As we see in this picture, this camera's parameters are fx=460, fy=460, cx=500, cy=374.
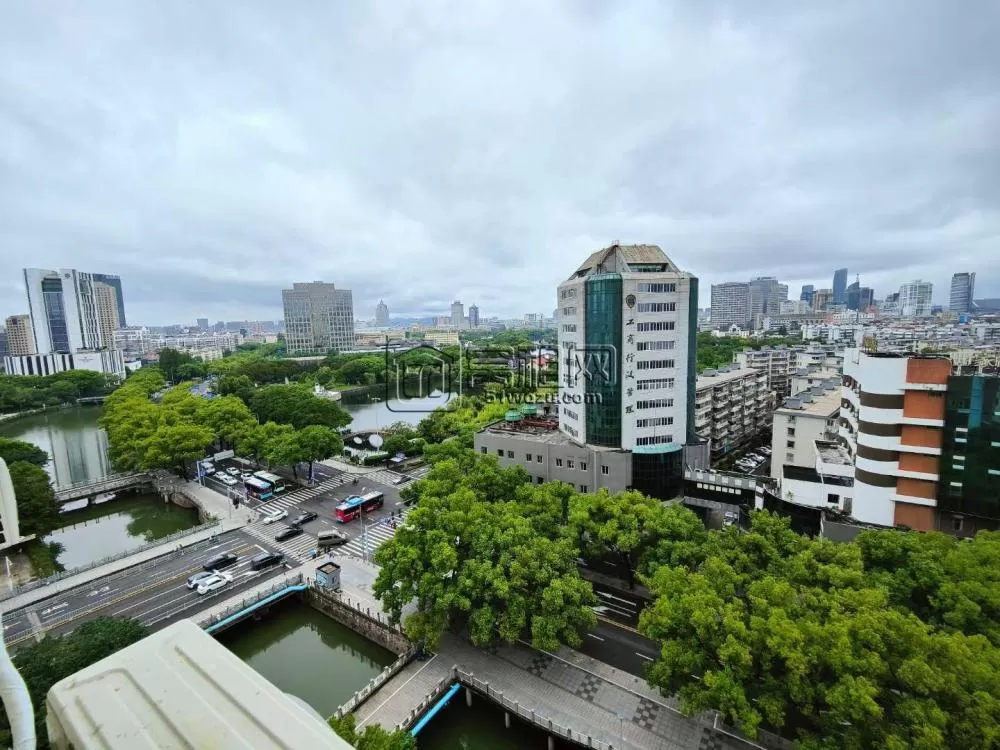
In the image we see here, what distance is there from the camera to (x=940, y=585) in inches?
551

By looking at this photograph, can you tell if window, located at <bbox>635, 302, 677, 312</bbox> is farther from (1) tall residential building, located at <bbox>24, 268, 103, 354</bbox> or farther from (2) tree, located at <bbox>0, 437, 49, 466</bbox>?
(1) tall residential building, located at <bbox>24, 268, 103, 354</bbox>

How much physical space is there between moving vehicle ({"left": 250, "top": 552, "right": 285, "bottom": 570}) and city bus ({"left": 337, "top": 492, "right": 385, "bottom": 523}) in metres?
4.34

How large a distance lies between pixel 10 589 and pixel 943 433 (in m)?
41.5

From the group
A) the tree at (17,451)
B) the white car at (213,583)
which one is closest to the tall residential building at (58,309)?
the tree at (17,451)

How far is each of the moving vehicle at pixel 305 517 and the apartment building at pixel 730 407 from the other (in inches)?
1067

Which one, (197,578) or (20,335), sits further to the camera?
(20,335)

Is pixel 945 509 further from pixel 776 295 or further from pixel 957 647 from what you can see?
pixel 776 295

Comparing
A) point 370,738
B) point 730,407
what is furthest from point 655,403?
point 370,738

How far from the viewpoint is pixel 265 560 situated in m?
22.7

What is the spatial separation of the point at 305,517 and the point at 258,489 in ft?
21.6

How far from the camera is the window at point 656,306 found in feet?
85.3

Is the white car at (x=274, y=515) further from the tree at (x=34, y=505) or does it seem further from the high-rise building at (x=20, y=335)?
the high-rise building at (x=20, y=335)

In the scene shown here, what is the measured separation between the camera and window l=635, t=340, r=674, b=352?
26375 millimetres

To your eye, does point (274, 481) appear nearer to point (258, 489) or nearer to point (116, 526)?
point (258, 489)
